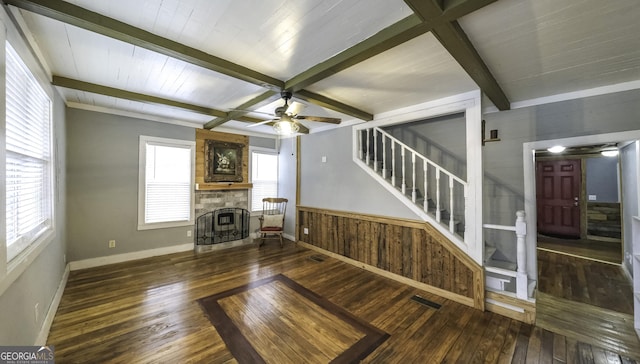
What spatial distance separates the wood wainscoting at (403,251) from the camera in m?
2.82

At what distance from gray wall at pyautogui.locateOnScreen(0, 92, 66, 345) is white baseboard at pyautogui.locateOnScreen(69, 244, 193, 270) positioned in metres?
0.50

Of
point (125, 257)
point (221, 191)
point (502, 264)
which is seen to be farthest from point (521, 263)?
point (125, 257)

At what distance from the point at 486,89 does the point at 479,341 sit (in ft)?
8.12

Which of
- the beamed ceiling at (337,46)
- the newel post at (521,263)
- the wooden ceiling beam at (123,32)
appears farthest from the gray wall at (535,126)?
the wooden ceiling beam at (123,32)

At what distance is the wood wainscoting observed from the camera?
9.26ft

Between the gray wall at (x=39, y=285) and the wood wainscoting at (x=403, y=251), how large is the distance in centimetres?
358

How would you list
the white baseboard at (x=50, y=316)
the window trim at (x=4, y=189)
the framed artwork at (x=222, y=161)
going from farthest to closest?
the framed artwork at (x=222, y=161), the white baseboard at (x=50, y=316), the window trim at (x=4, y=189)

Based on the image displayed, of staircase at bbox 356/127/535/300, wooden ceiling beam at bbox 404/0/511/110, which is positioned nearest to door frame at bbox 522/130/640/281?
staircase at bbox 356/127/535/300

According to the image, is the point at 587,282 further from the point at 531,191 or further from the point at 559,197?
the point at 559,197

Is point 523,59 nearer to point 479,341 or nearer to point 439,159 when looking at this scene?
→ point 439,159

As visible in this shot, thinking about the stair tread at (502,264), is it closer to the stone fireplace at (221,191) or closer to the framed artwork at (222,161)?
the stone fireplace at (221,191)

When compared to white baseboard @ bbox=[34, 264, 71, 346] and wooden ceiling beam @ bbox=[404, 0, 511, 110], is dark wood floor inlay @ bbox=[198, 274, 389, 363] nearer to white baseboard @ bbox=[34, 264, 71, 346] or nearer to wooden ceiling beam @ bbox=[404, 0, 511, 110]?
white baseboard @ bbox=[34, 264, 71, 346]

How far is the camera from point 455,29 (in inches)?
63.0

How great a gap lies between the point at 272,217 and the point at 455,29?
4.39 m
